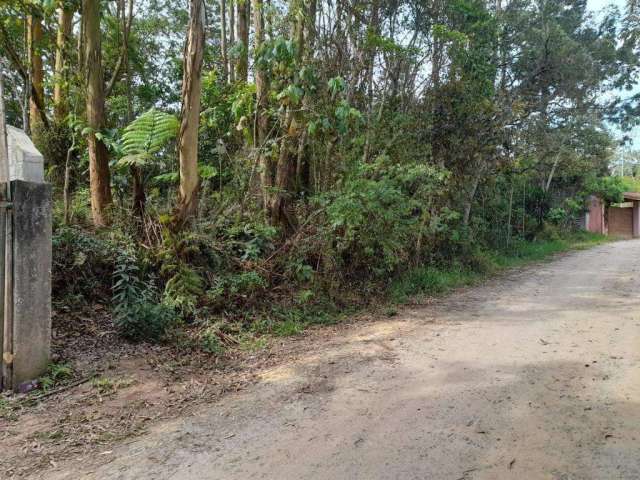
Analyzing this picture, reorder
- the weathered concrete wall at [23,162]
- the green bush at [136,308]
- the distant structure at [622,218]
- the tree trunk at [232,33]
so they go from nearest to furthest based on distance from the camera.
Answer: the weathered concrete wall at [23,162] < the green bush at [136,308] < the tree trunk at [232,33] < the distant structure at [622,218]

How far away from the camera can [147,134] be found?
22.7 feet

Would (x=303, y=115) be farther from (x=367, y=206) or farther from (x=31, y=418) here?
(x=31, y=418)

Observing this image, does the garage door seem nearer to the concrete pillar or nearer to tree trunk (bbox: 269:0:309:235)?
tree trunk (bbox: 269:0:309:235)

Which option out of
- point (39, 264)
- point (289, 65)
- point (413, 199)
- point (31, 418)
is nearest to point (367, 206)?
point (413, 199)

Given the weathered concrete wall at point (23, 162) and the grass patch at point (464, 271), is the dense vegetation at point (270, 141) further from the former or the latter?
the weathered concrete wall at point (23, 162)

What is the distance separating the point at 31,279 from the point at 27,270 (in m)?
0.09

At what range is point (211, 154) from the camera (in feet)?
31.1

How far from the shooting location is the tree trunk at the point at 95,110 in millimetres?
7059

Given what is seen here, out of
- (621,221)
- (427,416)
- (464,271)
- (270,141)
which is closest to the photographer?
(427,416)

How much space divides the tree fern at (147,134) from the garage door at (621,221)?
35.3 m

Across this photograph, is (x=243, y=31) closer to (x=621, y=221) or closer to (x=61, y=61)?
(x=61, y=61)

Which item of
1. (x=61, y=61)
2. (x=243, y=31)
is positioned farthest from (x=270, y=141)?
(x=61, y=61)

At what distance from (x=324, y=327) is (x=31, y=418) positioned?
3930 mm

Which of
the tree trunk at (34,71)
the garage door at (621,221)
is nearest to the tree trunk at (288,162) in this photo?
the tree trunk at (34,71)
